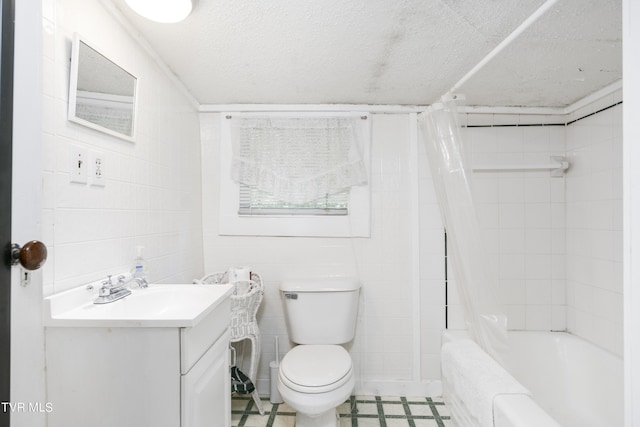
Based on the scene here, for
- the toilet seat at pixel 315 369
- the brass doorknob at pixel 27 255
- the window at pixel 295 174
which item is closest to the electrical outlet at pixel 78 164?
the brass doorknob at pixel 27 255

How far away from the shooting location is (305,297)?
1.93m

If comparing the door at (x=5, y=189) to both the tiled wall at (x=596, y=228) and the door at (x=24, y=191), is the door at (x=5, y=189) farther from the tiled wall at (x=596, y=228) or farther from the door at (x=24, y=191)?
the tiled wall at (x=596, y=228)

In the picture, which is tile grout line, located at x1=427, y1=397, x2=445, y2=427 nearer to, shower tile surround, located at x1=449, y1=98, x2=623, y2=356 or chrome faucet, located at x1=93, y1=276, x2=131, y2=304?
shower tile surround, located at x1=449, y1=98, x2=623, y2=356

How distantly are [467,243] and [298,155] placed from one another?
1209mm

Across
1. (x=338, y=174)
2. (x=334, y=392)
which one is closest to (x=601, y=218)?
(x=338, y=174)

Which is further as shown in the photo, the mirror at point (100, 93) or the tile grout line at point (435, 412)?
the tile grout line at point (435, 412)

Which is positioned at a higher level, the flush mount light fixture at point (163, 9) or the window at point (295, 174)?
the flush mount light fixture at point (163, 9)

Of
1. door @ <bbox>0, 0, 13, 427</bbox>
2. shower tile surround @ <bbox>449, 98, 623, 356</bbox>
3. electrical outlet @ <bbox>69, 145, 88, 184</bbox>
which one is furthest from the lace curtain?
door @ <bbox>0, 0, 13, 427</bbox>

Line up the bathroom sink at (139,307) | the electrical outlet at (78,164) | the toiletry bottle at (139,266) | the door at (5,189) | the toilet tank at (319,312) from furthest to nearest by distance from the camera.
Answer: the toilet tank at (319,312)
the toiletry bottle at (139,266)
the electrical outlet at (78,164)
the bathroom sink at (139,307)
the door at (5,189)

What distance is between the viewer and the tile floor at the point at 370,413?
1.79 m

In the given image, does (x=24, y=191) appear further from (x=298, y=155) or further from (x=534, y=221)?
(x=534, y=221)

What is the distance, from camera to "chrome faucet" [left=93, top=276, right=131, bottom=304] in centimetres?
106

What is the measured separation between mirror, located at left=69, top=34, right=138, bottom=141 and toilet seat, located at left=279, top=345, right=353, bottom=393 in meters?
1.34

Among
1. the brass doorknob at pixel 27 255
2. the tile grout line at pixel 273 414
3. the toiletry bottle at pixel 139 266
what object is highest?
the brass doorknob at pixel 27 255
